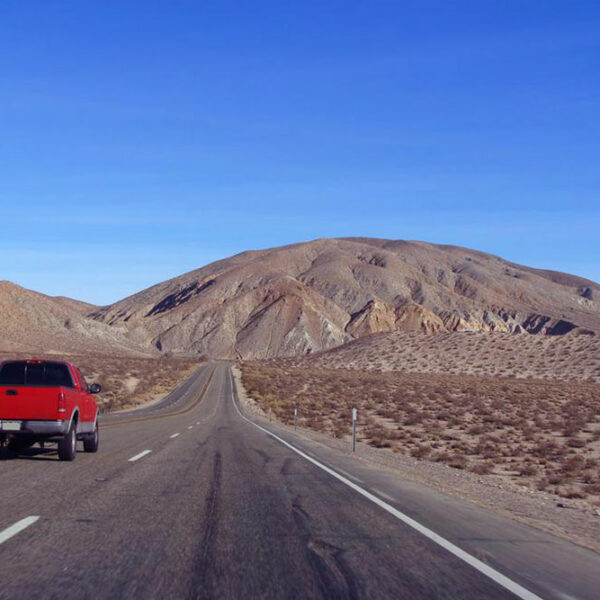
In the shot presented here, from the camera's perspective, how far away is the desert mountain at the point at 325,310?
156 meters

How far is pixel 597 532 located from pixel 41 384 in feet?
33.4

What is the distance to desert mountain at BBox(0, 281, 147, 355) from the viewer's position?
375ft

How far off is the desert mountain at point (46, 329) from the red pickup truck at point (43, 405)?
96380mm

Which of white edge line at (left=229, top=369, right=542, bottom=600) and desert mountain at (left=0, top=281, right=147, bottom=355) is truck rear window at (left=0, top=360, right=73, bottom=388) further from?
desert mountain at (left=0, top=281, right=147, bottom=355)

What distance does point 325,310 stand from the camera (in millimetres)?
165750

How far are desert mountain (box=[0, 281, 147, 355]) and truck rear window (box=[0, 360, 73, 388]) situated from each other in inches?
3794

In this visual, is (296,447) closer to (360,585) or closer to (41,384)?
(41,384)

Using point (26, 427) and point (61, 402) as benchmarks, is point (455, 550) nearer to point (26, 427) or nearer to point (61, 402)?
point (61, 402)

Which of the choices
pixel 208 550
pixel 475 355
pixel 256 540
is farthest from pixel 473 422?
pixel 475 355

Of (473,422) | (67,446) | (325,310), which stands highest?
(325,310)

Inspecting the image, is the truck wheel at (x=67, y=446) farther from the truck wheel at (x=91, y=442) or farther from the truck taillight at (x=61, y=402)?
the truck wheel at (x=91, y=442)

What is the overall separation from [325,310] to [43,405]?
500 ft

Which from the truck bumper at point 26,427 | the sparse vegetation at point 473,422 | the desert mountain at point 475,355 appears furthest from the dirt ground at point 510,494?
the desert mountain at point 475,355

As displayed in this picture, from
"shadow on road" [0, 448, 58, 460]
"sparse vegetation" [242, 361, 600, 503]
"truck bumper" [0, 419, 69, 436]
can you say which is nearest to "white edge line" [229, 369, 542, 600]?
"truck bumper" [0, 419, 69, 436]
